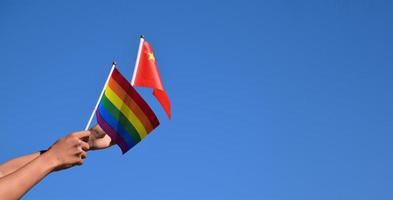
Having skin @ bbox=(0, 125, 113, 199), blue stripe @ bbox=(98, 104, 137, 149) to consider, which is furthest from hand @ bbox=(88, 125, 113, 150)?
skin @ bbox=(0, 125, 113, 199)

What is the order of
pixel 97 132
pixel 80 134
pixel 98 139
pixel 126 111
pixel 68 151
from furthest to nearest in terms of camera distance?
1. pixel 126 111
2. pixel 97 132
3. pixel 98 139
4. pixel 80 134
5. pixel 68 151

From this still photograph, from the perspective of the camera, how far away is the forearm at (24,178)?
341 cm

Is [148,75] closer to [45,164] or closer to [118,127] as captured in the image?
[118,127]

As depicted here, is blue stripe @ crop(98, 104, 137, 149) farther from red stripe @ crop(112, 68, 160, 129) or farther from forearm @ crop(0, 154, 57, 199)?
forearm @ crop(0, 154, 57, 199)

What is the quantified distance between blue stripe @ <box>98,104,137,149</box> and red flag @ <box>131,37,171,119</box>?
858 mm

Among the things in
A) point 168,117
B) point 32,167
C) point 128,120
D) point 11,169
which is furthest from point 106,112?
point 32,167

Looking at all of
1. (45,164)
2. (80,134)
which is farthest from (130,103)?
(45,164)

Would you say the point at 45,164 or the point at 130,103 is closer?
the point at 45,164

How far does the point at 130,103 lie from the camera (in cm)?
654

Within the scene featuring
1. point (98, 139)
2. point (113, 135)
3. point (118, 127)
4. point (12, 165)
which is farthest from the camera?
point (118, 127)

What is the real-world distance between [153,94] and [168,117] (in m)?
0.67

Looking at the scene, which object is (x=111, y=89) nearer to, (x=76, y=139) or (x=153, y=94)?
(x=153, y=94)

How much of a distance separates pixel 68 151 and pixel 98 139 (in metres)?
2.06

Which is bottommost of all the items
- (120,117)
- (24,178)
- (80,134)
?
(24,178)
